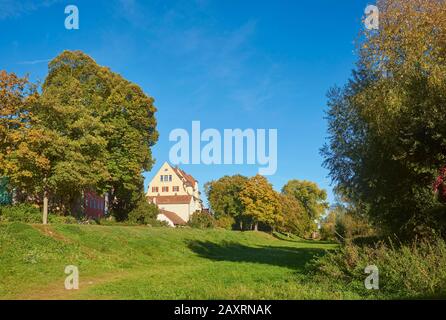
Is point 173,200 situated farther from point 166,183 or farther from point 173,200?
point 166,183

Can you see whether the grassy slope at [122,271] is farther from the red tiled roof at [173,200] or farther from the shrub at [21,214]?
the red tiled roof at [173,200]

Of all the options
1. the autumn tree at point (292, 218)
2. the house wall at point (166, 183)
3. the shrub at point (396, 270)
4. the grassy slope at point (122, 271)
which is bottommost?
the autumn tree at point (292, 218)

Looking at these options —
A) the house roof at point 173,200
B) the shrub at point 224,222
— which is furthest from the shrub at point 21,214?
the house roof at point 173,200

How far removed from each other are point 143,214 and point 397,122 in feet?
140

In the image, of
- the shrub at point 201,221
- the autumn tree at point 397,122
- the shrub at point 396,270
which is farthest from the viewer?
the shrub at point 201,221

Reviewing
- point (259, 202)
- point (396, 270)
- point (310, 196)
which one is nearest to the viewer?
point (396, 270)

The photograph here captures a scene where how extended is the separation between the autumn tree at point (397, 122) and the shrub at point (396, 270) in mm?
2202

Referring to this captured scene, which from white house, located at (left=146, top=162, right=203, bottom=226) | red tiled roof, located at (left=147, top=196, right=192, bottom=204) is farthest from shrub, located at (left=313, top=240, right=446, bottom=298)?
red tiled roof, located at (left=147, top=196, right=192, bottom=204)

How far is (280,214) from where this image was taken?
8862cm

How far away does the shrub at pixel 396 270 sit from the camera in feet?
38.8

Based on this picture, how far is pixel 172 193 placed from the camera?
9825cm

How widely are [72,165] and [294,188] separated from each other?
93.1 metres

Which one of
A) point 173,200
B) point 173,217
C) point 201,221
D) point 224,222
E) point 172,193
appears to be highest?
point 172,193

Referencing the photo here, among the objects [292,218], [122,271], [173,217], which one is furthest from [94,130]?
[292,218]
